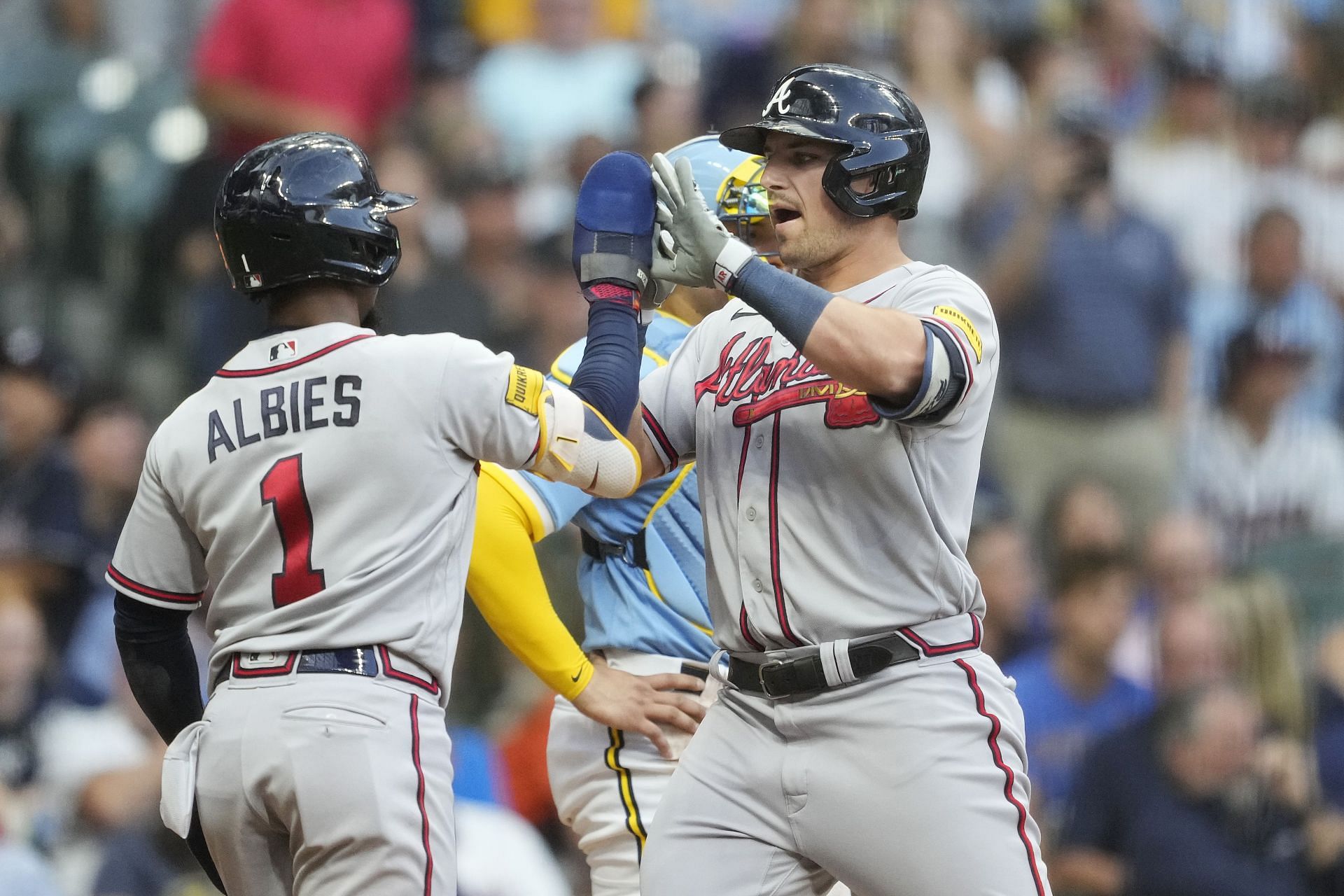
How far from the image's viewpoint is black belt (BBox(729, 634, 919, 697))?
3201 mm

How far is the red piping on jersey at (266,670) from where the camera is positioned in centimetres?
307

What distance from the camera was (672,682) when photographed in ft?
12.2

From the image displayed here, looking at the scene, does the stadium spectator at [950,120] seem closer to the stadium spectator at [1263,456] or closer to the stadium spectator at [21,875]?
the stadium spectator at [1263,456]

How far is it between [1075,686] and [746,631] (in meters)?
4.21

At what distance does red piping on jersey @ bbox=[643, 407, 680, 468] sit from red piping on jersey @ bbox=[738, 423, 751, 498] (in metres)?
0.22

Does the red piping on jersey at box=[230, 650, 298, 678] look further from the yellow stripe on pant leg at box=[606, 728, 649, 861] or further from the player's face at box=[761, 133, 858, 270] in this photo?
the player's face at box=[761, 133, 858, 270]

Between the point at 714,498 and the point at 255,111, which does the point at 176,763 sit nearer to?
the point at 714,498

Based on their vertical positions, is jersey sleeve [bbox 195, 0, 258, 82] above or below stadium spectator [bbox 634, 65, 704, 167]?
above

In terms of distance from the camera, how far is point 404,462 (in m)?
3.06

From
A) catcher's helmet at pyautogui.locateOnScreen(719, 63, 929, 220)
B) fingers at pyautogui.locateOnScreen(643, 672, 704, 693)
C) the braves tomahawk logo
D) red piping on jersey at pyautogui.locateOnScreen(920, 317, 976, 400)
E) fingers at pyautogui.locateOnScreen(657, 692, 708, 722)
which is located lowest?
fingers at pyautogui.locateOnScreen(657, 692, 708, 722)

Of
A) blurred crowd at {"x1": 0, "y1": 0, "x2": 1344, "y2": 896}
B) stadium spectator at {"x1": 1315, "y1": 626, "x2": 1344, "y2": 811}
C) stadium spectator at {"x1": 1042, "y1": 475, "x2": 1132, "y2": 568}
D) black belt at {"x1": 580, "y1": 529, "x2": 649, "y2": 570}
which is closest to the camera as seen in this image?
black belt at {"x1": 580, "y1": 529, "x2": 649, "y2": 570}

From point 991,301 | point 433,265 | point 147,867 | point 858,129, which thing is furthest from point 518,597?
point 991,301

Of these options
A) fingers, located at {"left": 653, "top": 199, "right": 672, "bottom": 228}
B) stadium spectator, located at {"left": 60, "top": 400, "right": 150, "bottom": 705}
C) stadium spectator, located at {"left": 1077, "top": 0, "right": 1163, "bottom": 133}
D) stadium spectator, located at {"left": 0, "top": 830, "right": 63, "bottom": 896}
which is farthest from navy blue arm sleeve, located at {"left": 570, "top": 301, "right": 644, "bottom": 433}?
stadium spectator, located at {"left": 1077, "top": 0, "right": 1163, "bottom": 133}

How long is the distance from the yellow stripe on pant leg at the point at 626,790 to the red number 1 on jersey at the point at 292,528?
93 centimetres
